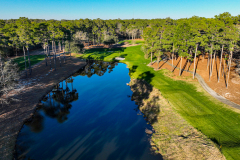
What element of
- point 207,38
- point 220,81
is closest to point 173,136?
point 220,81

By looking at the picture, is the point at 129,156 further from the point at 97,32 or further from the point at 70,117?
the point at 97,32

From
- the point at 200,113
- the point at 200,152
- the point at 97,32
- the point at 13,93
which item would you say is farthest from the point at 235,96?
the point at 97,32

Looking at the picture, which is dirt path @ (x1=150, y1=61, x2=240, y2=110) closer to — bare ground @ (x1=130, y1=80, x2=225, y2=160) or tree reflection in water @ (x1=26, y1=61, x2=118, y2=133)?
bare ground @ (x1=130, y1=80, x2=225, y2=160)

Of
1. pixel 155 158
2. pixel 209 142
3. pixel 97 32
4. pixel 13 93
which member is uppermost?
pixel 97 32

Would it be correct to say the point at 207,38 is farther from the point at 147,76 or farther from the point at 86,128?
the point at 86,128

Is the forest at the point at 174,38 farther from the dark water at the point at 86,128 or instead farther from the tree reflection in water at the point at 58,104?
the dark water at the point at 86,128

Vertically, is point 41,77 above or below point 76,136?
above
